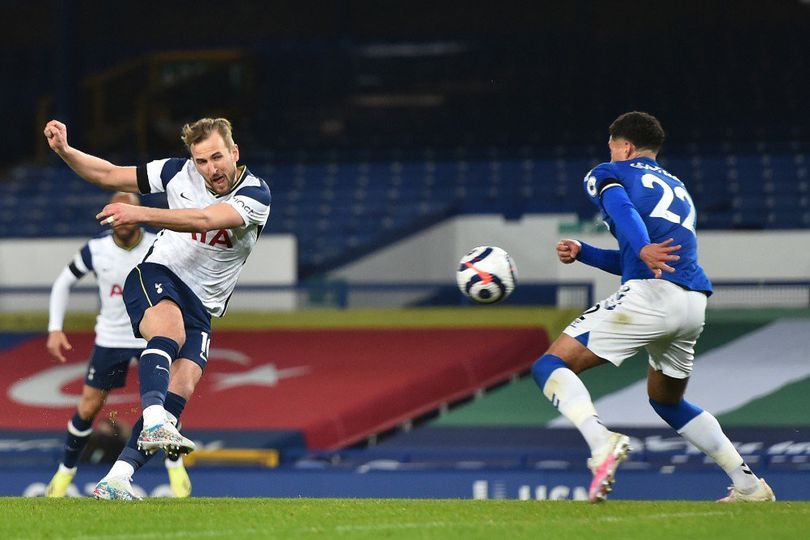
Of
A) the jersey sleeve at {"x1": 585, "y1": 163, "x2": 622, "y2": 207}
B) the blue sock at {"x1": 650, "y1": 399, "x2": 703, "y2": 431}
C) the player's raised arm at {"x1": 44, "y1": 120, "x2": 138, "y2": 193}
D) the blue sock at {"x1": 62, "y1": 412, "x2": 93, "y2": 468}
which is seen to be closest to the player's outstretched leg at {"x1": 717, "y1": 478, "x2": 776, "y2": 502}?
the blue sock at {"x1": 650, "y1": 399, "x2": 703, "y2": 431}

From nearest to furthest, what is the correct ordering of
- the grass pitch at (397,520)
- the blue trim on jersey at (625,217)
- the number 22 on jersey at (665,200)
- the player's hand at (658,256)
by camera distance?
the grass pitch at (397,520)
the player's hand at (658,256)
the blue trim on jersey at (625,217)
the number 22 on jersey at (665,200)

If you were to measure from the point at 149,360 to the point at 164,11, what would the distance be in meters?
18.4

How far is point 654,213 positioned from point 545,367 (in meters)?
0.90

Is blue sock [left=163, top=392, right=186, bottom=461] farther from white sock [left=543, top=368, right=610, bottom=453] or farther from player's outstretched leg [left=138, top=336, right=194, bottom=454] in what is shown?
white sock [left=543, top=368, right=610, bottom=453]

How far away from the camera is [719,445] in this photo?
7.17m

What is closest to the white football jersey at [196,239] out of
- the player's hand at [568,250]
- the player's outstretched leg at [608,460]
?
the player's hand at [568,250]

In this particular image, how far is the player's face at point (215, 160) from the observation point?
692 cm

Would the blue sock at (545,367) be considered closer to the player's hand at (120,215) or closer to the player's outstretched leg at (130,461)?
the player's outstretched leg at (130,461)

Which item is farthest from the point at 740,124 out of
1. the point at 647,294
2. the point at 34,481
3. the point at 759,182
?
the point at 647,294

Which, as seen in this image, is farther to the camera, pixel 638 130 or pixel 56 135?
pixel 56 135

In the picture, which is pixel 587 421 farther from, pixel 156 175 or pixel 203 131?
pixel 156 175

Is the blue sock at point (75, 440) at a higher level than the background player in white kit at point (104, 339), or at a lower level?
lower

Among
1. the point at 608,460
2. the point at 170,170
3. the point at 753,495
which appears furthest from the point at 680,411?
the point at 170,170

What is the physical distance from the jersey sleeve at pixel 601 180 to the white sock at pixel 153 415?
225cm
